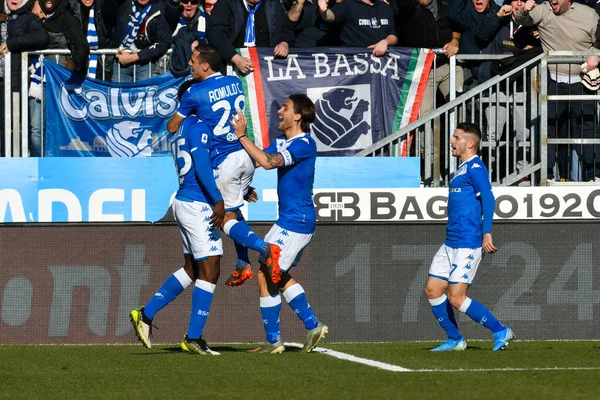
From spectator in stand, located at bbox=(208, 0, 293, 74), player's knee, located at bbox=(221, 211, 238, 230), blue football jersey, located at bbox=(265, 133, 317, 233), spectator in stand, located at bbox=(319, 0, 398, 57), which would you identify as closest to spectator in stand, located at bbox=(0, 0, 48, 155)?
spectator in stand, located at bbox=(208, 0, 293, 74)

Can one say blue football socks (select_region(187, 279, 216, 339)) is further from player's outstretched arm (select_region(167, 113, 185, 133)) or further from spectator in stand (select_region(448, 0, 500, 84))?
spectator in stand (select_region(448, 0, 500, 84))

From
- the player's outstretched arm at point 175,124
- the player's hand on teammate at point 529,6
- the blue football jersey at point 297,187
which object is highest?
the player's hand on teammate at point 529,6

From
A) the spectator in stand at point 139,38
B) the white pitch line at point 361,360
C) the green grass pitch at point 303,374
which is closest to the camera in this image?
the green grass pitch at point 303,374

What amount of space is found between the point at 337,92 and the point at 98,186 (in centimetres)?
311

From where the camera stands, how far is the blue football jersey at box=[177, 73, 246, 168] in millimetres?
10422

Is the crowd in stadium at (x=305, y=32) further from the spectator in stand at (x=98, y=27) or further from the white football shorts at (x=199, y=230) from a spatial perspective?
the white football shorts at (x=199, y=230)

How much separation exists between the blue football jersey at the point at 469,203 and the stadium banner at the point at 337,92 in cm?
412

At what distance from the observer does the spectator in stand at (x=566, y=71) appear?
1438 centimetres

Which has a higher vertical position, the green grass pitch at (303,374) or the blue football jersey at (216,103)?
the blue football jersey at (216,103)

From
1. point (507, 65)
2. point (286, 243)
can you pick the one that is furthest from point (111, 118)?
point (286, 243)

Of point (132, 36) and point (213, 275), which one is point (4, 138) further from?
point (213, 275)

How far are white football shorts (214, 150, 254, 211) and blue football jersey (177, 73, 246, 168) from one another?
19 cm

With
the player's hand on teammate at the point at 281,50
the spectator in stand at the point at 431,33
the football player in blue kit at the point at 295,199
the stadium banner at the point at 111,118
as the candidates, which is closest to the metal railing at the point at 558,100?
the spectator in stand at the point at 431,33

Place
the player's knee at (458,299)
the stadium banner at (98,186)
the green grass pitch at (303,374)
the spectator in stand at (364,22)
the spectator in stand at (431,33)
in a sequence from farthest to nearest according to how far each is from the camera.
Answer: the spectator in stand at (364,22), the spectator in stand at (431,33), the stadium banner at (98,186), the player's knee at (458,299), the green grass pitch at (303,374)
